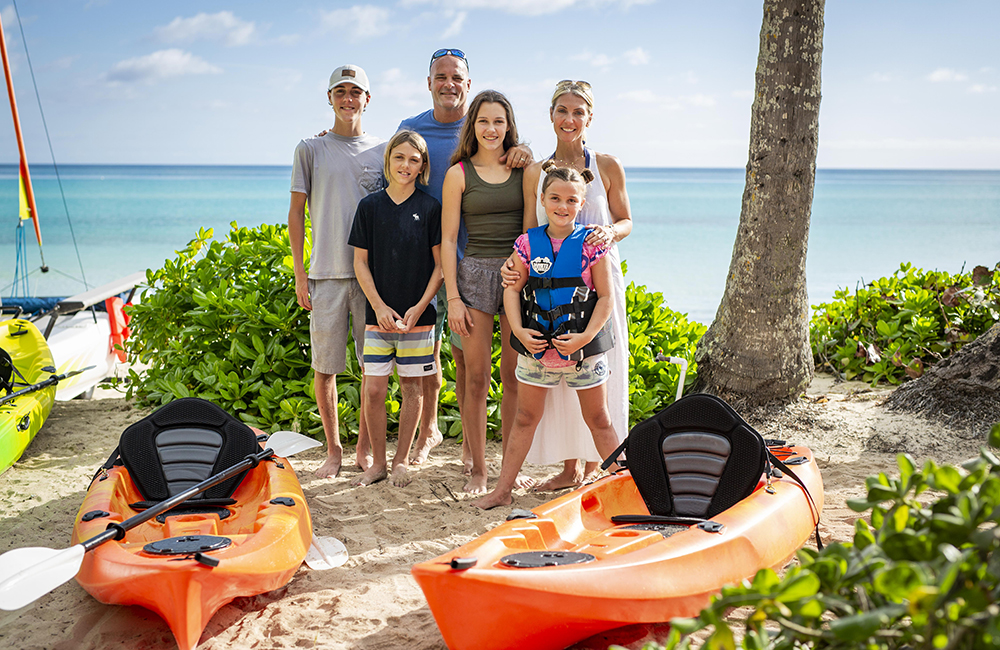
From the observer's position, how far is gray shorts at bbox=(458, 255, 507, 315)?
14.1 ft

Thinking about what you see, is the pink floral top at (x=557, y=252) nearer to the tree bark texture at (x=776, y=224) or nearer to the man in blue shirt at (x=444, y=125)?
the man in blue shirt at (x=444, y=125)

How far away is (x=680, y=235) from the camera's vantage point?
31.3 metres

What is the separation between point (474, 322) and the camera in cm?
439

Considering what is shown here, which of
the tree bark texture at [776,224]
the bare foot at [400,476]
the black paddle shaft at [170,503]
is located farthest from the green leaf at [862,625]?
the tree bark texture at [776,224]

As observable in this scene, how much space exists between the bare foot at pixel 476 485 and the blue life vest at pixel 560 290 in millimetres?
1082

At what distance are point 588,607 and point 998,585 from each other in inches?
56.2

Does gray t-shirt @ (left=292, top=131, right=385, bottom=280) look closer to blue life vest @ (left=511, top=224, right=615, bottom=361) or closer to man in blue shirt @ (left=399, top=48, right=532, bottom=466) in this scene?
man in blue shirt @ (left=399, top=48, right=532, bottom=466)

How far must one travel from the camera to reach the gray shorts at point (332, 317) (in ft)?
15.8

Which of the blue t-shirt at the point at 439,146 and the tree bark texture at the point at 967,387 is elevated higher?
the blue t-shirt at the point at 439,146

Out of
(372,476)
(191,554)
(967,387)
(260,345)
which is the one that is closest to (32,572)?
(191,554)

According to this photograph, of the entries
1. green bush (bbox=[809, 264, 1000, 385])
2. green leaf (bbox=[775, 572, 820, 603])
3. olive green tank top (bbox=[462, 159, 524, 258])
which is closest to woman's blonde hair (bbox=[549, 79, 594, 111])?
olive green tank top (bbox=[462, 159, 524, 258])

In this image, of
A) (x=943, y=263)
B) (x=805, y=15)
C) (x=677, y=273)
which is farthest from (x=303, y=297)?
(x=943, y=263)

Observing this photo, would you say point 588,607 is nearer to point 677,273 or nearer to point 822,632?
point 822,632

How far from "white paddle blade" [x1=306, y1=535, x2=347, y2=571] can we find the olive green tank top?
1798mm
